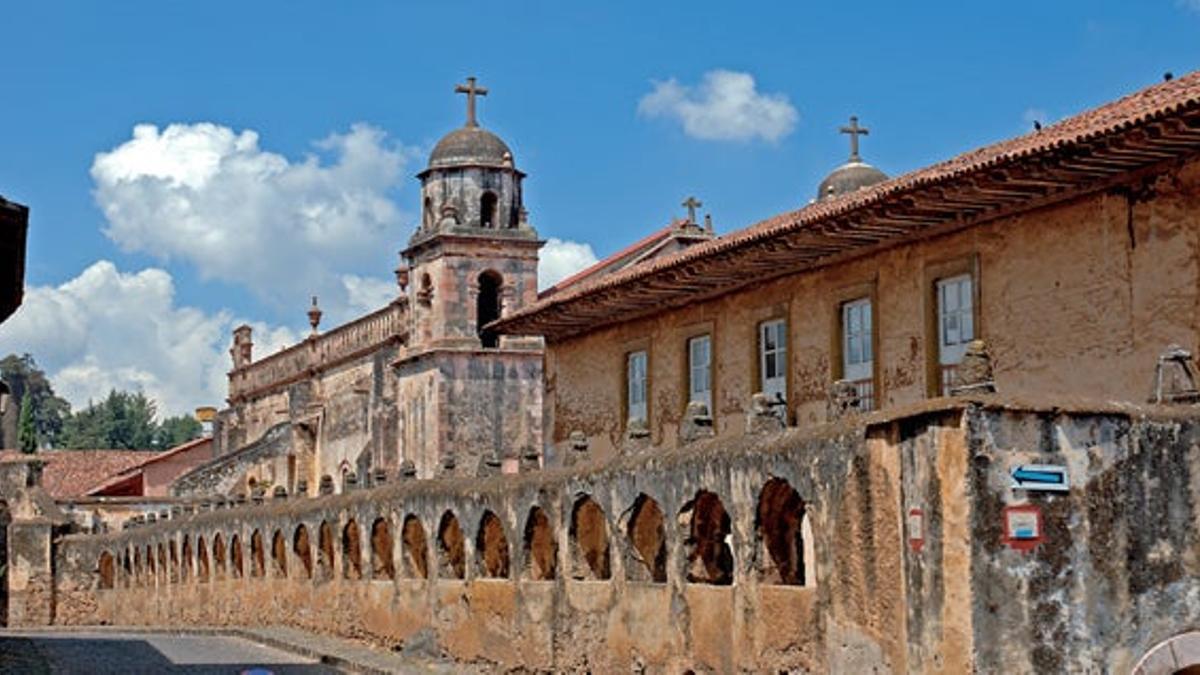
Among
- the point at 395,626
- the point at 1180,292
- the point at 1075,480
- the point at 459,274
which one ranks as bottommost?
the point at 395,626

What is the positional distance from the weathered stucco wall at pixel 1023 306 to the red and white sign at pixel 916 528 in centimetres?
137

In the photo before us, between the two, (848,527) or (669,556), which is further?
(669,556)

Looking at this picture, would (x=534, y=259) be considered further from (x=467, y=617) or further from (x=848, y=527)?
(x=848, y=527)

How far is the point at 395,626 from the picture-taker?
24.4 metres

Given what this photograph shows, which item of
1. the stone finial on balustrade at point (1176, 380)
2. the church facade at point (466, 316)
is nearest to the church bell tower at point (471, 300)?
the church facade at point (466, 316)

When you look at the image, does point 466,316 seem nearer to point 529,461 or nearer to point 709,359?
point 709,359

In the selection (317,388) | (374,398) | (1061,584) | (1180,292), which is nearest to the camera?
(1061,584)

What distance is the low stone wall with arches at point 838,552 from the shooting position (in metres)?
12.1

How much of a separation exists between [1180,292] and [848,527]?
4.19 meters

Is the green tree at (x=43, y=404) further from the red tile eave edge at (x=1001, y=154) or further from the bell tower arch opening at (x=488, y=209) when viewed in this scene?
the red tile eave edge at (x=1001, y=154)

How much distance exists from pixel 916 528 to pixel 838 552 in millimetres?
1237

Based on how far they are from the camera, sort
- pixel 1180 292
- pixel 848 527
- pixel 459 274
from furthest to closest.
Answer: pixel 459 274 → pixel 1180 292 → pixel 848 527

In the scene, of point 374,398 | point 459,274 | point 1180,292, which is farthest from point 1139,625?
point 374,398

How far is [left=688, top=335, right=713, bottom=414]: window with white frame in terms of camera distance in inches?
896
